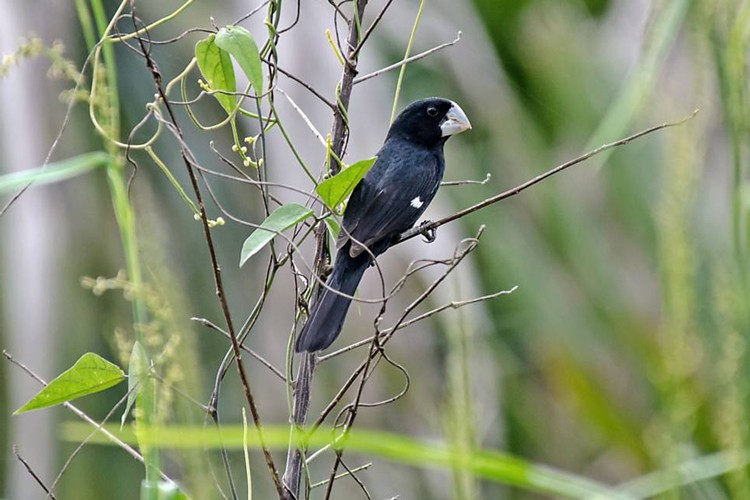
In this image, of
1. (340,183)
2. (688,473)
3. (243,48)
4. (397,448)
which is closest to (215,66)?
(243,48)

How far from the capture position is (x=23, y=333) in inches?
100

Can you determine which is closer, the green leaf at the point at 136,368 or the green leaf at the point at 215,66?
the green leaf at the point at 136,368

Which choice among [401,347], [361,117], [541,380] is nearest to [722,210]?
[541,380]

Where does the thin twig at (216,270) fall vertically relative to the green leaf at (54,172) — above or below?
below

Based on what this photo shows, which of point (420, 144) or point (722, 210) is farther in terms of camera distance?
point (722, 210)

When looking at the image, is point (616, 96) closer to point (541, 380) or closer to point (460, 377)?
point (541, 380)

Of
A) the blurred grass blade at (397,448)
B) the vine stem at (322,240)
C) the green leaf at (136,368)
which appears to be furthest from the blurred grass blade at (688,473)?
the green leaf at (136,368)

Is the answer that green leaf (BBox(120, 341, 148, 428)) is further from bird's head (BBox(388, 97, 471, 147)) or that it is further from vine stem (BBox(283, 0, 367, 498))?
bird's head (BBox(388, 97, 471, 147))

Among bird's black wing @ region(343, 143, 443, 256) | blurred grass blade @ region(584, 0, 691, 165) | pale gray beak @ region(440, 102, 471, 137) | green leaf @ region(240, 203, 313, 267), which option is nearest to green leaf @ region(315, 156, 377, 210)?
green leaf @ region(240, 203, 313, 267)

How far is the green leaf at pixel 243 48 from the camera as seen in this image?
3.64ft

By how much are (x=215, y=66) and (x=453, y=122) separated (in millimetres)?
1170

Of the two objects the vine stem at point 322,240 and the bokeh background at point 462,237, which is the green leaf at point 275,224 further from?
the bokeh background at point 462,237

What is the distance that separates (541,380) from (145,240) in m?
3.80

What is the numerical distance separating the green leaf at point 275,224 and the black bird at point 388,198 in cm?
17
